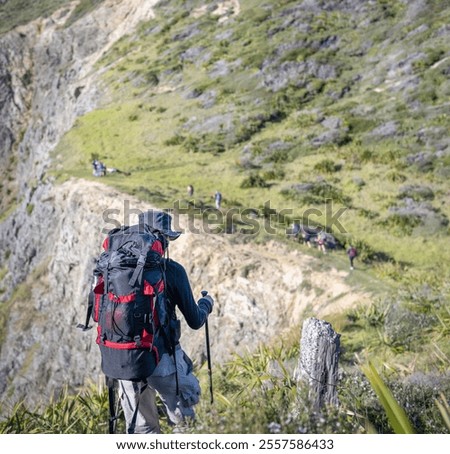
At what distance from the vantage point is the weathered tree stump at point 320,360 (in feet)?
16.3

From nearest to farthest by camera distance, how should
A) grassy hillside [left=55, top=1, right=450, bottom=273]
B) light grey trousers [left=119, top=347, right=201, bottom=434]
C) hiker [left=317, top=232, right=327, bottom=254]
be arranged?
light grey trousers [left=119, top=347, right=201, bottom=434], hiker [left=317, top=232, right=327, bottom=254], grassy hillside [left=55, top=1, right=450, bottom=273]

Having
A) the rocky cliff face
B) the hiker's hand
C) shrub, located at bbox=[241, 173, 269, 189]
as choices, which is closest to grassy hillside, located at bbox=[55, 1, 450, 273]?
shrub, located at bbox=[241, 173, 269, 189]

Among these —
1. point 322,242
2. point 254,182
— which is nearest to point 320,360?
point 322,242

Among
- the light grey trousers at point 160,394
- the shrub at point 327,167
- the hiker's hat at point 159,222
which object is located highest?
the hiker's hat at point 159,222

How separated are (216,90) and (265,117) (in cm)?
796

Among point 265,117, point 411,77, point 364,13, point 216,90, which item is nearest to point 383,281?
point 265,117

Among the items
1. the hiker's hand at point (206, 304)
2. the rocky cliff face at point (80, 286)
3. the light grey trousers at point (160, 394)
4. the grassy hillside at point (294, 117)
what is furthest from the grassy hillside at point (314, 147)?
the rocky cliff face at point (80, 286)

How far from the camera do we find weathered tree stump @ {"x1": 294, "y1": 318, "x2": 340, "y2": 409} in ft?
16.3

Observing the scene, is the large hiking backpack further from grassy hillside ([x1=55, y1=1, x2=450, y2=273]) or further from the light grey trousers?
grassy hillside ([x1=55, y1=1, x2=450, y2=273])

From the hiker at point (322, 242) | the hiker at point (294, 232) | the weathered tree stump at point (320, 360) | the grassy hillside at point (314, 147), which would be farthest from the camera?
the hiker at point (294, 232)

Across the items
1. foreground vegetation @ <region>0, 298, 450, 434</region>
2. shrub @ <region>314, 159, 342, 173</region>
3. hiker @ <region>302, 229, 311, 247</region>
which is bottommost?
shrub @ <region>314, 159, 342, 173</region>

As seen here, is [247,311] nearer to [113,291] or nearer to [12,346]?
[113,291]

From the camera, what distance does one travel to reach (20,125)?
205ft

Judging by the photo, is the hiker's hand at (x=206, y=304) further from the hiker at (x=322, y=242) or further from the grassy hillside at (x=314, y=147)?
the hiker at (x=322, y=242)
